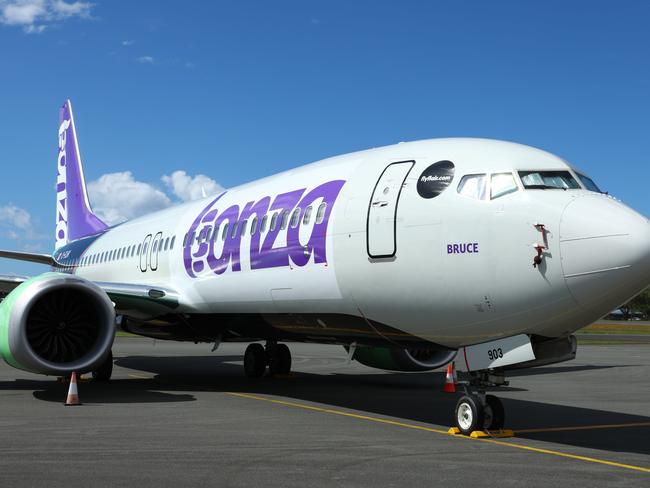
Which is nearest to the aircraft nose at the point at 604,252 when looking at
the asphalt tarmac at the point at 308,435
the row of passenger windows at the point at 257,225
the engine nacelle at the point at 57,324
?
the asphalt tarmac at the point at 308,435

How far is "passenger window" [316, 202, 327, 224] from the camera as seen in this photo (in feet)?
34.8

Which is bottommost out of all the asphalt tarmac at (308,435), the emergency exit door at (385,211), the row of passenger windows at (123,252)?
the asphalt tarmac at (308,435)

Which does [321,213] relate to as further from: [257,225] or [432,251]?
[432,251]

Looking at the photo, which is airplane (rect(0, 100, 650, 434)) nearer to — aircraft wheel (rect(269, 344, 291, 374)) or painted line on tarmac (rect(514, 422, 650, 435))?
painted line on tarmac (rect(514, 422, 650, 435))

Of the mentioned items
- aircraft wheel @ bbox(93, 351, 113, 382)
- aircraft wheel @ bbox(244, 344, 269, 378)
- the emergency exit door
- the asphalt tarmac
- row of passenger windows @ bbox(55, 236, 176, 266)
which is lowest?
Result: the asphalt tarmac

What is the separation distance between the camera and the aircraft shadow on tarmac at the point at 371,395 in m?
9.56

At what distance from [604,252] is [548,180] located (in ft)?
4.41

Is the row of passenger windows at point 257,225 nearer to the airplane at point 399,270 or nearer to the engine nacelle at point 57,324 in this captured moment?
the airplane at point 399,270

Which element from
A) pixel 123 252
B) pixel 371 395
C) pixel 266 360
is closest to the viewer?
pixel 371 395

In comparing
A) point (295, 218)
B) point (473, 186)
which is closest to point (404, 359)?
point (295, 218)

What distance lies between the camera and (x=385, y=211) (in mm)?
9438

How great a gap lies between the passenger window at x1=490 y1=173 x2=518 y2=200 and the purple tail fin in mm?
18344

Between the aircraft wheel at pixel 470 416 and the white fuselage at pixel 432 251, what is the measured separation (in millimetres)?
674

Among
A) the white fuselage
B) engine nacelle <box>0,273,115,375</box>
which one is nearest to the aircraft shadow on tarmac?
engine nacelle <box>0,273,115,375</box>
